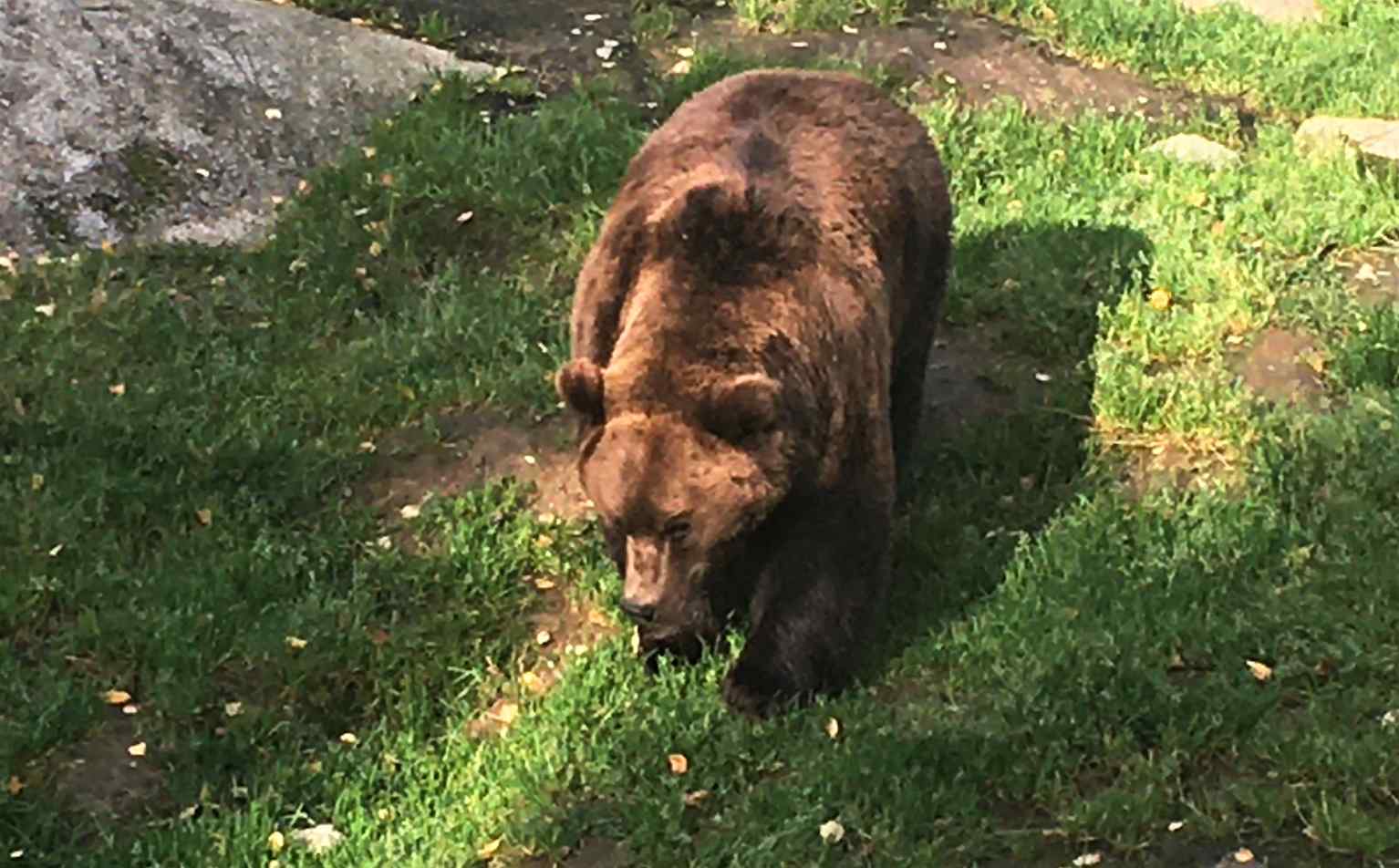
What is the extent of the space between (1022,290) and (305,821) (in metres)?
3.41

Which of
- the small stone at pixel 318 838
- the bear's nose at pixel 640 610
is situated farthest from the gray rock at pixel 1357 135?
the small stone at pixel 318 838

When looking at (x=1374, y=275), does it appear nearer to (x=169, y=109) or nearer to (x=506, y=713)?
(x=506, y=713)

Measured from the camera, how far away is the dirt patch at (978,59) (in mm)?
7973

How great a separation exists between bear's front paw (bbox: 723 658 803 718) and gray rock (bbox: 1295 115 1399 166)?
4094 millimetres

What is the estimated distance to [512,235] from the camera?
267 inches

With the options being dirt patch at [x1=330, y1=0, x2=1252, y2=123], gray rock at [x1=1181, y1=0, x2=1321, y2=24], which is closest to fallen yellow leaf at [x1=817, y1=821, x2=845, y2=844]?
dirt patch at [x1=330, y1=0, x2=1252, y2=123]

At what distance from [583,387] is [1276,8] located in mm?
6076

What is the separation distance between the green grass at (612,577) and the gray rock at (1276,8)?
199 cm

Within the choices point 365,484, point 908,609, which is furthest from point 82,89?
point 908,609

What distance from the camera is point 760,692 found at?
14.4 feet

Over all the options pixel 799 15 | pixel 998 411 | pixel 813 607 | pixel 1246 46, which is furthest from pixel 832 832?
pixel 1246 46

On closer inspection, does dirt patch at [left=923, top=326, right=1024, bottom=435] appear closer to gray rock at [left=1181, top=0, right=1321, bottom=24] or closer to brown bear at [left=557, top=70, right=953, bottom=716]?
brown bear at [left=557, top=70, right=953, bottom=716]

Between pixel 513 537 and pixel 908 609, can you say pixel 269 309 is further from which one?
pixel 908 609

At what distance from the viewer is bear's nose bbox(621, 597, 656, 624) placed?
4145 millimetres
